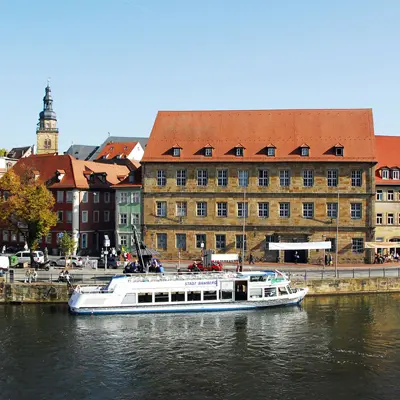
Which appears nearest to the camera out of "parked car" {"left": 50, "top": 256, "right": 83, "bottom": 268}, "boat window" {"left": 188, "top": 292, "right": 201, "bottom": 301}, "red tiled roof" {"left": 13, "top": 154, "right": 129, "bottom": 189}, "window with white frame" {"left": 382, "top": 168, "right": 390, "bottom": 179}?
"boat window" {"left": 188, "top": 292, "right": 201, "bottom": 301}

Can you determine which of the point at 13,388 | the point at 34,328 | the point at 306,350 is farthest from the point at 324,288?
the point at 13,388

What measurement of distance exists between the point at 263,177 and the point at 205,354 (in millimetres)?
36268

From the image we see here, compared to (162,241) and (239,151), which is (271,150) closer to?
(239,151)

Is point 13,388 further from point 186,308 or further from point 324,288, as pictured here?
point 324,288

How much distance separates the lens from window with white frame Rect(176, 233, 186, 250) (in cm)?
7206

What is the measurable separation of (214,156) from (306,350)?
36.9 metres

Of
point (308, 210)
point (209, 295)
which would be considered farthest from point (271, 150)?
point (209, 295)

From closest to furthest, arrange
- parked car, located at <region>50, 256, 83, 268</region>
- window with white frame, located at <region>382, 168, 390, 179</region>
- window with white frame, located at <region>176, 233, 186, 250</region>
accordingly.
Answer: parked car, located at <region>50, 256, 83, 268</region> → window with white frame, located at <region>176, 233, 186, 250</region> → window with white frame, located at <region>382, 168, 390, 179</region>

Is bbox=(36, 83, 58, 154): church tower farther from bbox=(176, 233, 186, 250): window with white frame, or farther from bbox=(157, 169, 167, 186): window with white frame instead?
bbox=(176, 233, 186, 250): window with white frame

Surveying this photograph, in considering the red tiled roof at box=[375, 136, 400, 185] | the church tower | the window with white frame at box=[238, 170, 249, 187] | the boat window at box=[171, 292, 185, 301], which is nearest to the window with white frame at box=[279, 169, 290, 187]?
the window with white frame at box=[238, 170, 249, 187]

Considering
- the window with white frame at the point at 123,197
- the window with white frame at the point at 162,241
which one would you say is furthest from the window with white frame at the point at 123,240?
the window with white frame at the point at 162,241

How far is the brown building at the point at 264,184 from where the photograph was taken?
69125mm

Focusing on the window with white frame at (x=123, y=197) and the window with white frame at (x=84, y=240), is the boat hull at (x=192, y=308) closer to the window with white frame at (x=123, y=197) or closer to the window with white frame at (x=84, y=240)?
the window with white frame at (x=123, y=197)

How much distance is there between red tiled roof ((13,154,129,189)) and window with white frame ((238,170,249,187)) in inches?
917
